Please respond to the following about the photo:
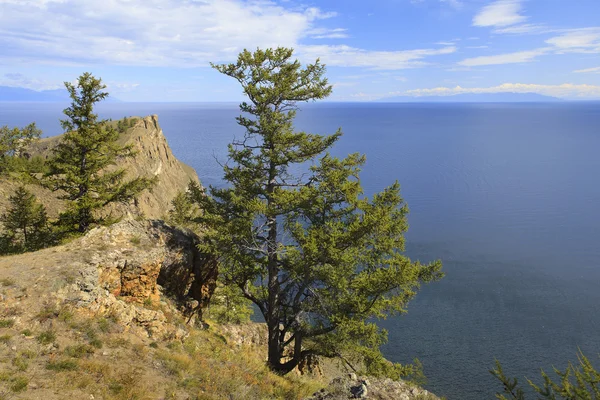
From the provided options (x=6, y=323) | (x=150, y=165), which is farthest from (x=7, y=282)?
(x=150, y=165)

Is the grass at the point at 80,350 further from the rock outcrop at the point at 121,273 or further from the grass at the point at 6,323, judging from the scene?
the grass at the point at 6,323

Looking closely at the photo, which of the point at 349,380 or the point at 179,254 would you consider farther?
the point at 179,254

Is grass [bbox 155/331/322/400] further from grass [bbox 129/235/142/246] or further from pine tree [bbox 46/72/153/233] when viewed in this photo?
pine tree [bbox 46/72/153/233]

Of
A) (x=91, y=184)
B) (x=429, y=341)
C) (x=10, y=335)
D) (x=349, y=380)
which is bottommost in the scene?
(x=429, y=341)

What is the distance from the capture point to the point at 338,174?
16469 millimetres

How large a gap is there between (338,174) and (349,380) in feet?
27.7

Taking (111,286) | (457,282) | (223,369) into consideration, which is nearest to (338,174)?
(223,369)

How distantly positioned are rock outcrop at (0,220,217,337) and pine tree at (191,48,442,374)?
256cm

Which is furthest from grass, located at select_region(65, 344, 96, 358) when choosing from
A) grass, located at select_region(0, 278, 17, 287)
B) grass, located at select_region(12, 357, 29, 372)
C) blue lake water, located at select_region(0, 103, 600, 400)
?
blue lake water, located at select_region(0, 103, 600, 400)

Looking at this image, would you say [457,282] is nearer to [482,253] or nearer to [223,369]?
[482,253]

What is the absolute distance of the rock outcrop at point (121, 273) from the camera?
15.0 meters

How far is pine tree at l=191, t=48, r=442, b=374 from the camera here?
1612 centimetres

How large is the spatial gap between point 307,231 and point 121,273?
335 inches

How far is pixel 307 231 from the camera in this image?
1736 centimetres
